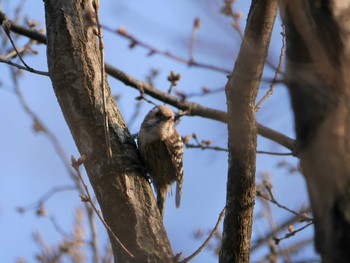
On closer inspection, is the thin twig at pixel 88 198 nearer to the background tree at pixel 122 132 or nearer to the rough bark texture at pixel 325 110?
the background tree at pixel 122 132

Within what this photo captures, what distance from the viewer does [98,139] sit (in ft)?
12.8

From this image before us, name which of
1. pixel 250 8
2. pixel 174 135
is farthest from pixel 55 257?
pixel 250 8

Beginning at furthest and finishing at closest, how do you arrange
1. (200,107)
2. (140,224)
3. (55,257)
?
1. (55,257)
2. (200,107)
3. (140,224)

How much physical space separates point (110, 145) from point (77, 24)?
849mm

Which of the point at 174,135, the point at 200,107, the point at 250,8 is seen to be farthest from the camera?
the point at 174,135

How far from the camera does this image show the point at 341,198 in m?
2.03

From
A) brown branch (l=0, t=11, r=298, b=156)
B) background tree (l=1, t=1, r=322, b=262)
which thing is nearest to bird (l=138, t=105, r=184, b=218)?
brown branch (l=0, t=11, r=298, b=156)

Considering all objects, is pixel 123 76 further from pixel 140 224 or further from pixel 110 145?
pixel 140 224

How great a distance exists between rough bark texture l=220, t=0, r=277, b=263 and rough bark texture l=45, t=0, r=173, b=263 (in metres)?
0.39

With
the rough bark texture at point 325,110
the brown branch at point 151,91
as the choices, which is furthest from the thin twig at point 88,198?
the brown branch at point 151,91

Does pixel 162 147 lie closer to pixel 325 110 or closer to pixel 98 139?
pixel 98 139

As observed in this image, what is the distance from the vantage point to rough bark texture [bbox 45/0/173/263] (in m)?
3.59

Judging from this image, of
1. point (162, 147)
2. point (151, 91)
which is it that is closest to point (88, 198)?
point (151, 91)

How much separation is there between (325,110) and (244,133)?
1384 millimetres
